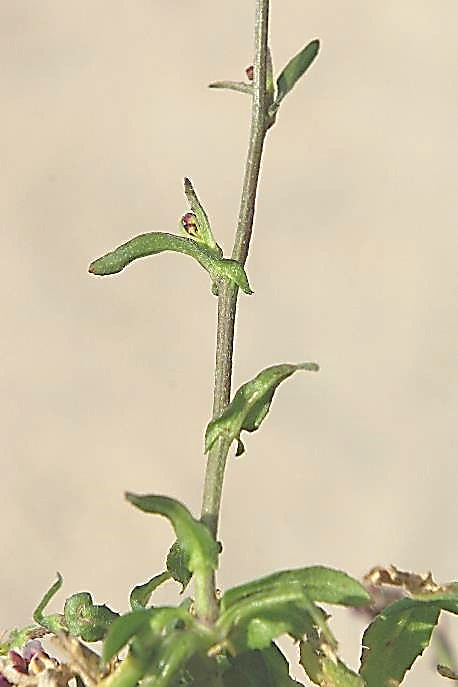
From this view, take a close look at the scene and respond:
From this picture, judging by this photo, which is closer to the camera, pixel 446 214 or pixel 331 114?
pixel 446 214

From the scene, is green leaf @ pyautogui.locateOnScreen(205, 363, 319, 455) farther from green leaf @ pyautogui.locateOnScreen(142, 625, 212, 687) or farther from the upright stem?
green leaf @ pyautogui.locateOnScreen(142, 625, 212, 687)

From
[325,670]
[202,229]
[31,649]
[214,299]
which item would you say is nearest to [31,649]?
[31,649]

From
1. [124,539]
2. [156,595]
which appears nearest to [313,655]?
[156,595]

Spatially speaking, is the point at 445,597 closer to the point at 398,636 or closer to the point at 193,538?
the point at 398,636

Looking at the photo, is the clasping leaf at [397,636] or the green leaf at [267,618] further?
the clasping leaf at [397,636]

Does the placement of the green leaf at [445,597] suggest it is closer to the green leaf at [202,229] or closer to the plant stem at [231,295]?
the plant stem at [231,295]

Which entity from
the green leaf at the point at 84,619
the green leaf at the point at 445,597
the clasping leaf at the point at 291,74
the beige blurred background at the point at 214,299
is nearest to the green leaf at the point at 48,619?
the green leaf at the point at 84,619

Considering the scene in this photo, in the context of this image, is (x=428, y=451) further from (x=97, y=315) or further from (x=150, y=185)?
(x=150, y=185)
